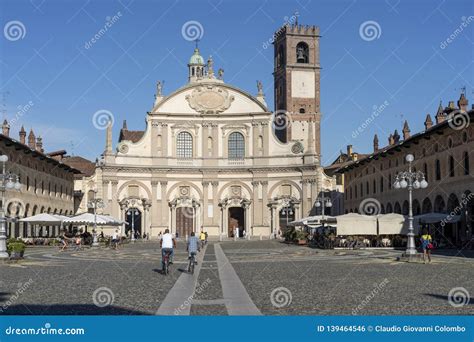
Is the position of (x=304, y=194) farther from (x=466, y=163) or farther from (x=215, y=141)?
(x=466, y=163)

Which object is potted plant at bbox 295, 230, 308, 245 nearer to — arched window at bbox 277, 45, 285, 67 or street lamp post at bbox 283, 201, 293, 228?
street lamp post at bbox 283, 201, 293, 228

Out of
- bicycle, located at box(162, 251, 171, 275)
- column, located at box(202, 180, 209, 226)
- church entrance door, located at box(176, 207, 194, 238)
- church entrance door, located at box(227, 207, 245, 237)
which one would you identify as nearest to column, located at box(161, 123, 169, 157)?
column, located at box(202, 180, 209, 226)

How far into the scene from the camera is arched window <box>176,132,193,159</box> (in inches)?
2992

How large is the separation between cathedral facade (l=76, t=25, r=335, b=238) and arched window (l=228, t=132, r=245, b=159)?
11 centimetres

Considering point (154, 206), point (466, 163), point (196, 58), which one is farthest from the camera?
point (196, 58)

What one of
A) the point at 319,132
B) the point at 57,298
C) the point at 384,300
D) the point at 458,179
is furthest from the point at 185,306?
the point at 319,132

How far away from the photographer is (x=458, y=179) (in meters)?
44.3

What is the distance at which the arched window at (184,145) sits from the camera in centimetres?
7600

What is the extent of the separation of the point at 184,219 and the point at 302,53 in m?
27.9

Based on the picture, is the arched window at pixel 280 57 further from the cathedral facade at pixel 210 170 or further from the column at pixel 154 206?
the column at pixel 154 206

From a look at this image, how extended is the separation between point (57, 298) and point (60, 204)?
5771cm

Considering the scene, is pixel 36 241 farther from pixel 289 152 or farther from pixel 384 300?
pixel 384 300

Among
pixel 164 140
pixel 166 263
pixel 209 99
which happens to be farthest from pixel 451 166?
pixel 164 140

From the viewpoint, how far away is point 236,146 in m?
76.8
